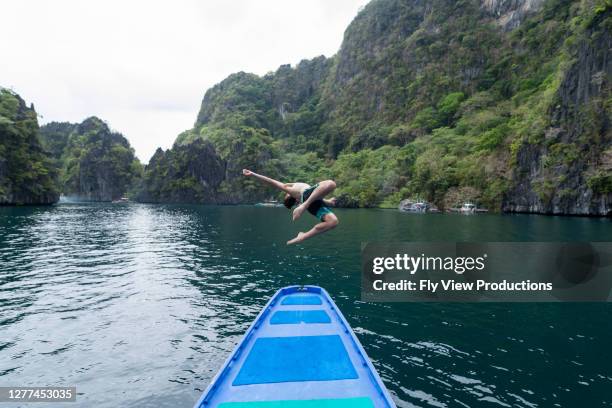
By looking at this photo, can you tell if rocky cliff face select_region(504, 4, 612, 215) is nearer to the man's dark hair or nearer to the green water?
the green water

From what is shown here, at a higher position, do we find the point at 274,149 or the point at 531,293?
the point at 274,149

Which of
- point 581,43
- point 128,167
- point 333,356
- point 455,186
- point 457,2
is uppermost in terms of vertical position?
point 457,2

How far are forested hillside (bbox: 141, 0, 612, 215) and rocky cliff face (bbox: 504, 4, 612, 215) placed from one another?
0.75ft

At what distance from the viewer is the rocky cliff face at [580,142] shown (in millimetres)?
69050

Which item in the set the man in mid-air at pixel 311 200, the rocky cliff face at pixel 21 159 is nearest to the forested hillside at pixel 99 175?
the rocky cliff face at pixel 21 159

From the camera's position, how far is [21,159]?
102312mm

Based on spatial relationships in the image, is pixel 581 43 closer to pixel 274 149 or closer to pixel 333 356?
pixel 333 356

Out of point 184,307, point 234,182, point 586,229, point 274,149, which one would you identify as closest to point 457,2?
point 274,149

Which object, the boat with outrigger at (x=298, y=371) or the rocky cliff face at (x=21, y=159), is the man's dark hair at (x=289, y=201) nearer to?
the boat with outrigger at (x=298, y=371)

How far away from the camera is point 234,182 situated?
166750mm

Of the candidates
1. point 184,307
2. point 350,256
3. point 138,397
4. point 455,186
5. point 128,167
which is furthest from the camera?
point 128,167

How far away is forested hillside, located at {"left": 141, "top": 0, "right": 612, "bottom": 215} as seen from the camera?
7412cm

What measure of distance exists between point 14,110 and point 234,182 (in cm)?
8332

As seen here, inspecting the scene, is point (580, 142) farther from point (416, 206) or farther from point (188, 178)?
point (188, 178)
